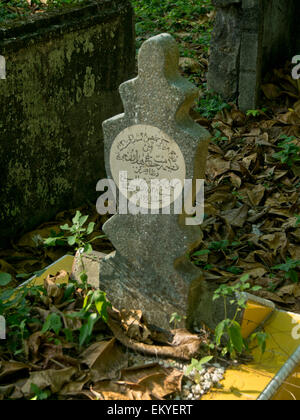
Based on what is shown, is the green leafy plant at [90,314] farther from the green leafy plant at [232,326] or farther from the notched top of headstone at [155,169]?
the green leafy plant at [232,326]

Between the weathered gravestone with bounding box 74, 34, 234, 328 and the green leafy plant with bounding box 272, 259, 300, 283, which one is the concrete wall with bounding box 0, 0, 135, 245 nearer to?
the weathered gravestone with bounding box 74, 34, 234, 328

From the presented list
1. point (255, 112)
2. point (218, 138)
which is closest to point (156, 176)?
point (218, 138)

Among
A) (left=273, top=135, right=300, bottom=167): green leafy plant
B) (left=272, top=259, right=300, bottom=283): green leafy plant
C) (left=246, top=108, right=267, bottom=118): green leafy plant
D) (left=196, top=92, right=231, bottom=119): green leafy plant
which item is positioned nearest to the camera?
(left=272, top=259, right=300, bottom=283): green leafy plant

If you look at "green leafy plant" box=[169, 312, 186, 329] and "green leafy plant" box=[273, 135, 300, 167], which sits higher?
"green leafy plant" box=[273, 135, 300, 167]

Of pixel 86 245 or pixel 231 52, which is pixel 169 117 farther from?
pixel 231 52

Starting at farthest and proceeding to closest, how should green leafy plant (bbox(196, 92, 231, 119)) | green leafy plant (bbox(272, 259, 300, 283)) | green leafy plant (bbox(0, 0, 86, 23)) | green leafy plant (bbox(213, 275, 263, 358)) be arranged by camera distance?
green leafy plant (bbox(196, 92, 231, 119)) < green leafy plant (bbox(0, 0, 86, 23)) < green leafy plant (bbox(272, 259, 300, 283)) < green leafy plant (bbox(213, 275, 263, 358))

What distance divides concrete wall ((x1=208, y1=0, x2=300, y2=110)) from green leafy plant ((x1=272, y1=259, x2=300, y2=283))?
2.51 meters

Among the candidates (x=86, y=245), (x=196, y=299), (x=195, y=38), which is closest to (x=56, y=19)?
(x=86, y=245)

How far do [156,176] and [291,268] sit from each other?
1528mm

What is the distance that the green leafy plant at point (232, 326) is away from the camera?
3047 millimetres

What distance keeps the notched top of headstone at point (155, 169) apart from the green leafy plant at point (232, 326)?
186 mm

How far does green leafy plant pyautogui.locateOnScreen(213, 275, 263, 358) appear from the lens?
305cm

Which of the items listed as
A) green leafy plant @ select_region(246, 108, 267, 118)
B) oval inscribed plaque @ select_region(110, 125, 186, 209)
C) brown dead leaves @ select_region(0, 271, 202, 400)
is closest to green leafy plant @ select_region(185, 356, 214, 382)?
brown dead leaves @ select_region(0, 271, 202, 400)

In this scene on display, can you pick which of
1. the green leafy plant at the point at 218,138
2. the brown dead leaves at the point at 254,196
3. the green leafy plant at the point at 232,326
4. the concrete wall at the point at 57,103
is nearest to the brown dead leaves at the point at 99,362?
the green leafy plant at the point at 232,326
